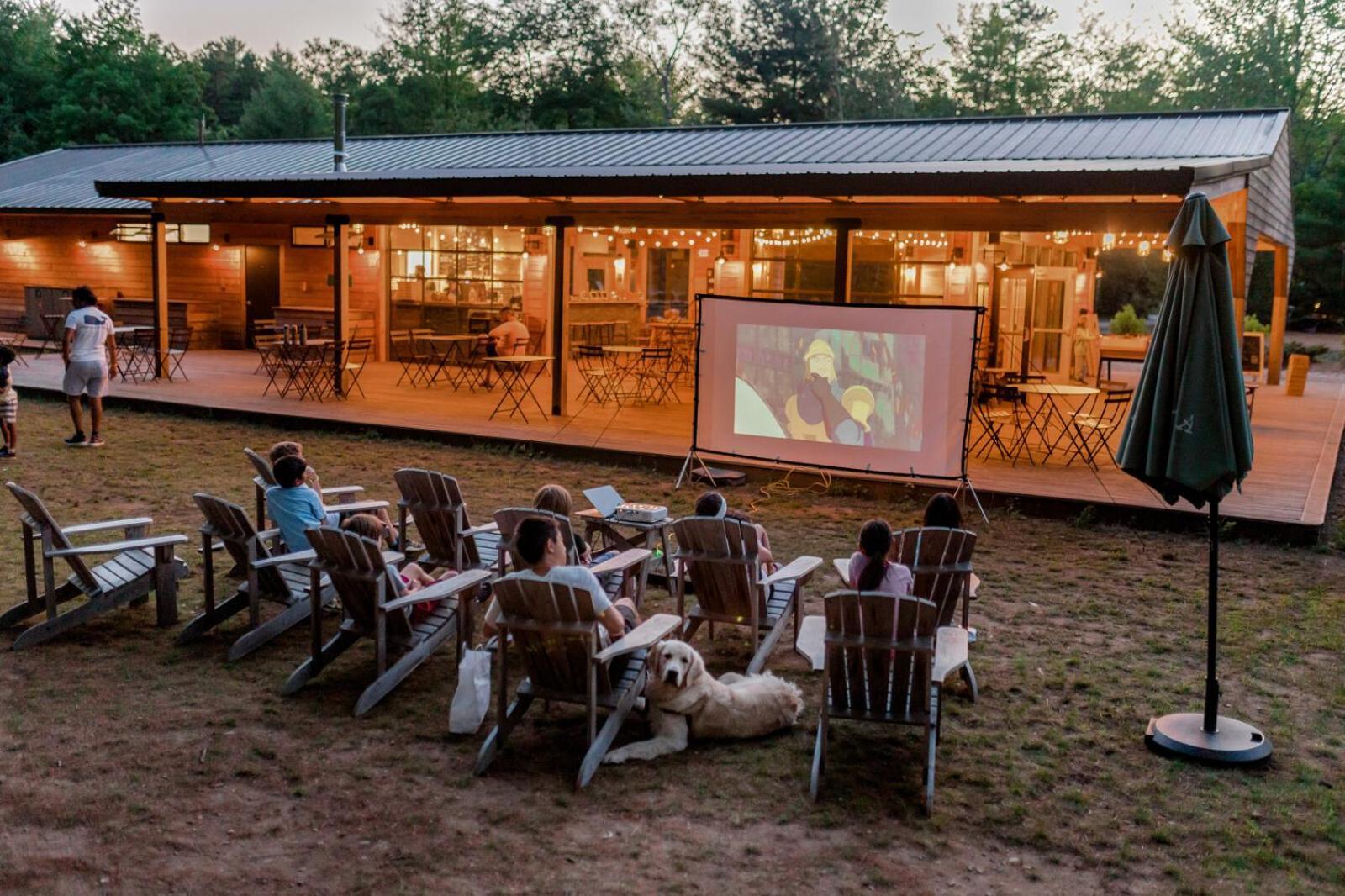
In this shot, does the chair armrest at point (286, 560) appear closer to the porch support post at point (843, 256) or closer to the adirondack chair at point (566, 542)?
the adirondack chair at point (566, 542)

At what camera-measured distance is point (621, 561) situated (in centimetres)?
544

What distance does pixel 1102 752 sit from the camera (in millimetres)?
4516

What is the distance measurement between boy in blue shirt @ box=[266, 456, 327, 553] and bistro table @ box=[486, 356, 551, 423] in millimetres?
6254

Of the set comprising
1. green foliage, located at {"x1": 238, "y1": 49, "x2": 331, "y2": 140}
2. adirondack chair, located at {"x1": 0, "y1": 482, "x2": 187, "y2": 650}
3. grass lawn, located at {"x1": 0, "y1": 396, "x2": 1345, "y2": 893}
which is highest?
green foliage, located at {"x1": 238, "y1": 49, "x2": 331, "y2": 140}

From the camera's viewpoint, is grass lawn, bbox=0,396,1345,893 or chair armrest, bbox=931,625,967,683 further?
chair armrest, bbox=931,625,967,683

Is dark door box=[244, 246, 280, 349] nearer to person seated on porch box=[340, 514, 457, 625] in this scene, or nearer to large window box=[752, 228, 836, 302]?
large window box=[752, 228, 836, 302]

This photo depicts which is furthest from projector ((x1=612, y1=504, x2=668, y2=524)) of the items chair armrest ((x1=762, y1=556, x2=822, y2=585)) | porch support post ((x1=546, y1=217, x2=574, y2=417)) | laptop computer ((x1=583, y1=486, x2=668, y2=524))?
porch support post ((x1=546, y1=217, x2=574, y2=417))

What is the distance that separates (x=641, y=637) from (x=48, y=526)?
9.61 ft

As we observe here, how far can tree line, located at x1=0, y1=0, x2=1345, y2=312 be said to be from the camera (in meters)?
36.5

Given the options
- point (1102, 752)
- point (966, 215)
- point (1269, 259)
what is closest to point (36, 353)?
point (966, 215)

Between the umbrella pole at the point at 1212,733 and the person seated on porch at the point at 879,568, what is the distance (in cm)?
112

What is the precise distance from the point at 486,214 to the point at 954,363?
6.60 metres

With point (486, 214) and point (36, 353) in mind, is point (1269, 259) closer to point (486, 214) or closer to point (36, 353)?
point (486, 214)

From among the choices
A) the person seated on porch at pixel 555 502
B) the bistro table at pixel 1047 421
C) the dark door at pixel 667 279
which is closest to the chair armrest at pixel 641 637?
the person seated on porch at pixel 555 502
